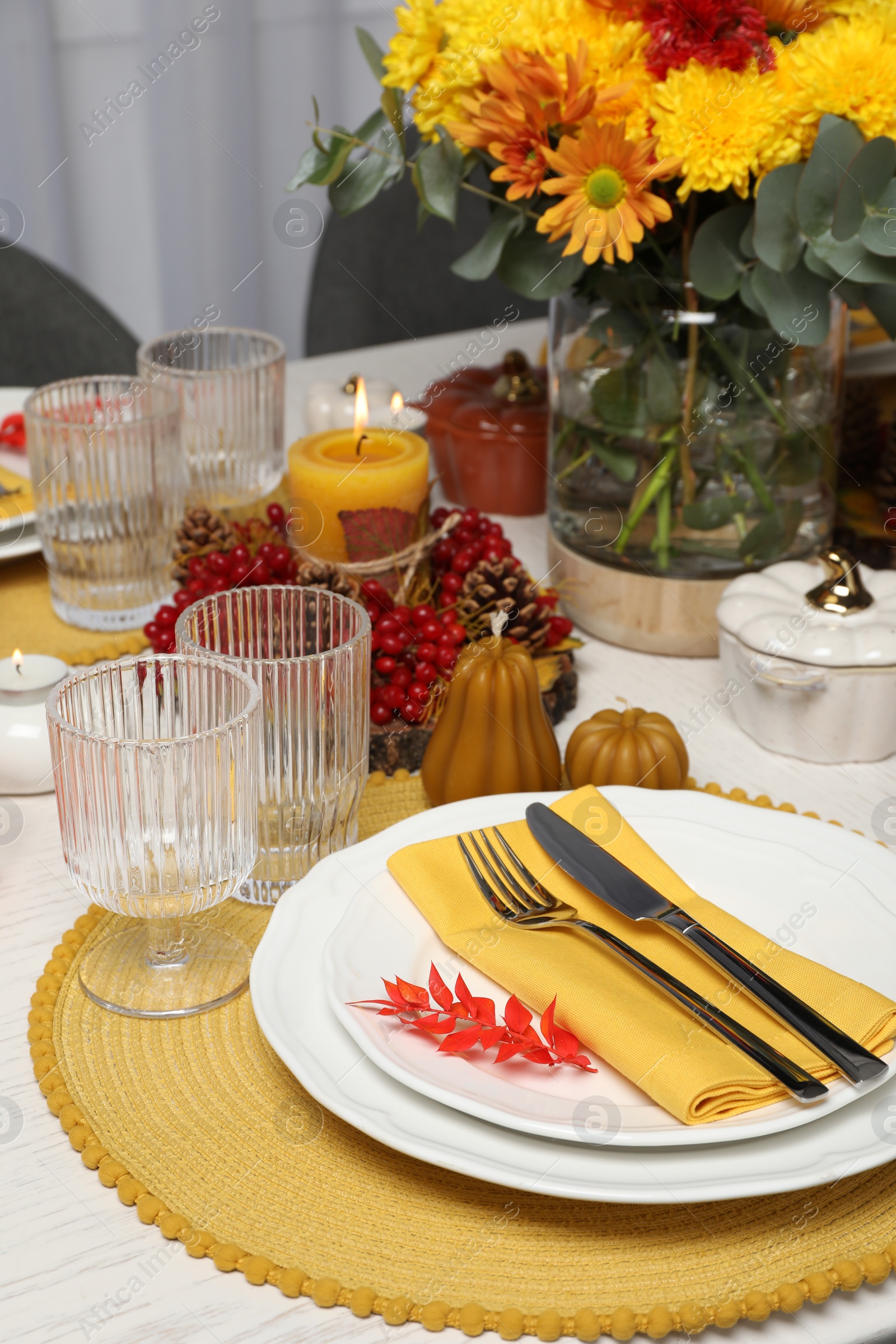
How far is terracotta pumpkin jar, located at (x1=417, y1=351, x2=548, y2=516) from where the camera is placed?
3.45ft

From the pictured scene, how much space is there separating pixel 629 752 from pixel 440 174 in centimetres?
39

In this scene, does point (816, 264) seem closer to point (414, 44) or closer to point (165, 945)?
point (414, 44)

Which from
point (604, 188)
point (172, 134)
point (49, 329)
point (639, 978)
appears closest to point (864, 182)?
point (604, 188)

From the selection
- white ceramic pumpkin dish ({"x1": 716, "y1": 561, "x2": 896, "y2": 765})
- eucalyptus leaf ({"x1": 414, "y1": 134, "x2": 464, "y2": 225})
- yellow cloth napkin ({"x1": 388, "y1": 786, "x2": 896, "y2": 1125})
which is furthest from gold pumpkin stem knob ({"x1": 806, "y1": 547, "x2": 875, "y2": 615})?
eucalyptus leaf ({"x1": 414, "y1": 134, "x2": 464, "y2": 225})

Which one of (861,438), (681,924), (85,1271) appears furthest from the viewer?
(861,438)

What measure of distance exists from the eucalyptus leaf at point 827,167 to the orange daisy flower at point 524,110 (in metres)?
0.11

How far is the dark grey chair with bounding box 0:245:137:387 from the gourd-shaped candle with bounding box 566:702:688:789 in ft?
3.40

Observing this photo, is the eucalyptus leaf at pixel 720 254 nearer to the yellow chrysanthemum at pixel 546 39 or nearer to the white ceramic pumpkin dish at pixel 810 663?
the yellow chrysanthemum at pixel 546 39

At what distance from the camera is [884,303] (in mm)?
766

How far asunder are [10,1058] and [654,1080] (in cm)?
27

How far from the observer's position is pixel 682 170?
2.33ft

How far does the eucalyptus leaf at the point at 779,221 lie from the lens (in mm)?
720

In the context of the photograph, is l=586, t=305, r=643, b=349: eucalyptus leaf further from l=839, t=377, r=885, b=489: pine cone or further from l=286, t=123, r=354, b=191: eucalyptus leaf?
l=839, t=377, r=885, b=489: pine cone

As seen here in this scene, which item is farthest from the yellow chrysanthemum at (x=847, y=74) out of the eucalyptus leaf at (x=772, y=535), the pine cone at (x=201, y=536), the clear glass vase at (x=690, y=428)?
the pine cone at (x=201, y=536)
